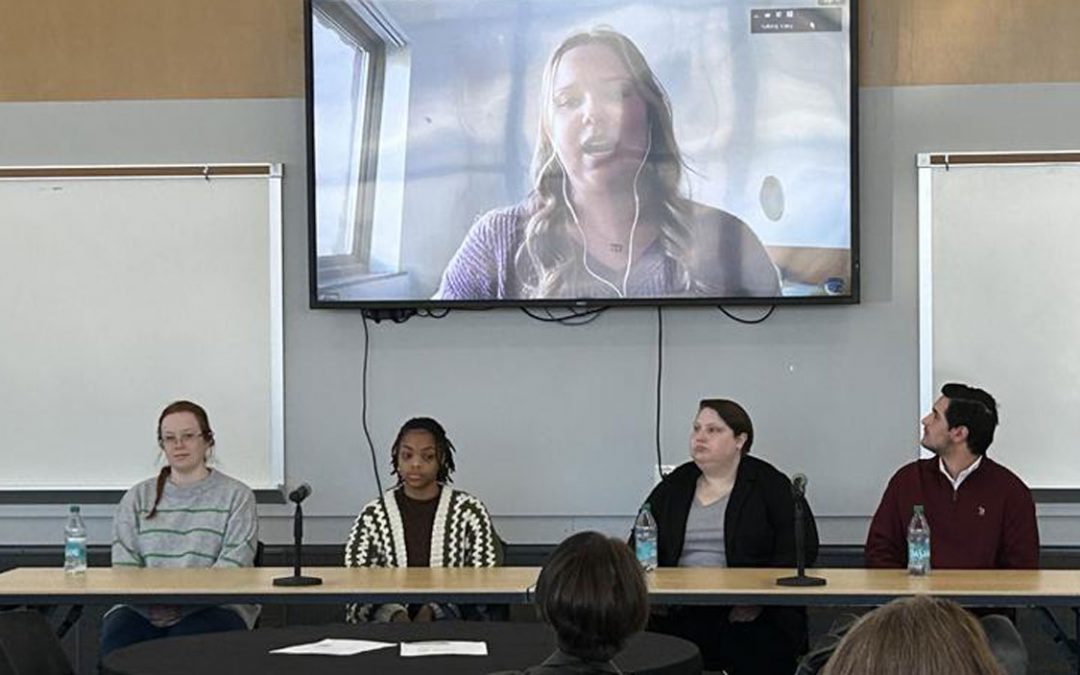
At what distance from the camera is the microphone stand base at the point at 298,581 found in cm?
498

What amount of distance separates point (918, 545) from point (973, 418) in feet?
1.58

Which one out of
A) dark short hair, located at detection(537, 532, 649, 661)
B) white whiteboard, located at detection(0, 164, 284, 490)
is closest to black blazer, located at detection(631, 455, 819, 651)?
white whiteboard, located at detection(0, 164, 284, 490)

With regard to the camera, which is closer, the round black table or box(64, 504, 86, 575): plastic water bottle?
the round black table

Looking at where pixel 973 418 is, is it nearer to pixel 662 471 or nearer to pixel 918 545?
pixel 918 545

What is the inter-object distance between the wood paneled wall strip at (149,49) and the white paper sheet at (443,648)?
2632 millimetres

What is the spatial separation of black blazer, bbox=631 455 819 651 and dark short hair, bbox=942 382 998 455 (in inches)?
21.8

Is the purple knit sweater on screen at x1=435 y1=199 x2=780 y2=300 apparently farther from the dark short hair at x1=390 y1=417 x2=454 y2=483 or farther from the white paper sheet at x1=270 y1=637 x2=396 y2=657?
the white paper sheet at x1=270 y1=637 x2=396 y2=657

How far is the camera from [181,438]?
557 cm

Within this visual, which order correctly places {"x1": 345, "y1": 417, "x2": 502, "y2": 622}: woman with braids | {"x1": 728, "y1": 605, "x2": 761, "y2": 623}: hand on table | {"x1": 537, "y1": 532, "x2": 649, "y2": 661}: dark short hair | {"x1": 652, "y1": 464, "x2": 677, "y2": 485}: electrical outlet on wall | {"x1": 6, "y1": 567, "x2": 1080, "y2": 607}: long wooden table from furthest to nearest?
{"x1": 652, "y1": 464, "x2": 677, "y2": 485}: electrical outlet on wall → {"x1": 345, "y1": 417, "x2": 502, "y2": 622}: woman with braids → {"x1": 728, "y1": 605, "x2": 761, "y2": 623}: hand on table → {"x1": 6, "y1": 567, "x2": 1080, "y2": 607}: long wooden table → {"x1": 537, "y1": 532, "x2": 649, "y2": 661}: dark short hair

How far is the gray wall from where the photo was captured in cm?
596

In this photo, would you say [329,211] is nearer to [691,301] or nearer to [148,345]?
[148,345]

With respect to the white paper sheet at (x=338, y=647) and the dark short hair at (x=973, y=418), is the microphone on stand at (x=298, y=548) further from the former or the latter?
the dark short hair at (x=973, y=418)

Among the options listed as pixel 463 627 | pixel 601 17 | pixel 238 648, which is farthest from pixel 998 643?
pixel 601 17

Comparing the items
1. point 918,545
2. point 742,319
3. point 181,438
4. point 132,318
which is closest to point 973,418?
point 918,545
